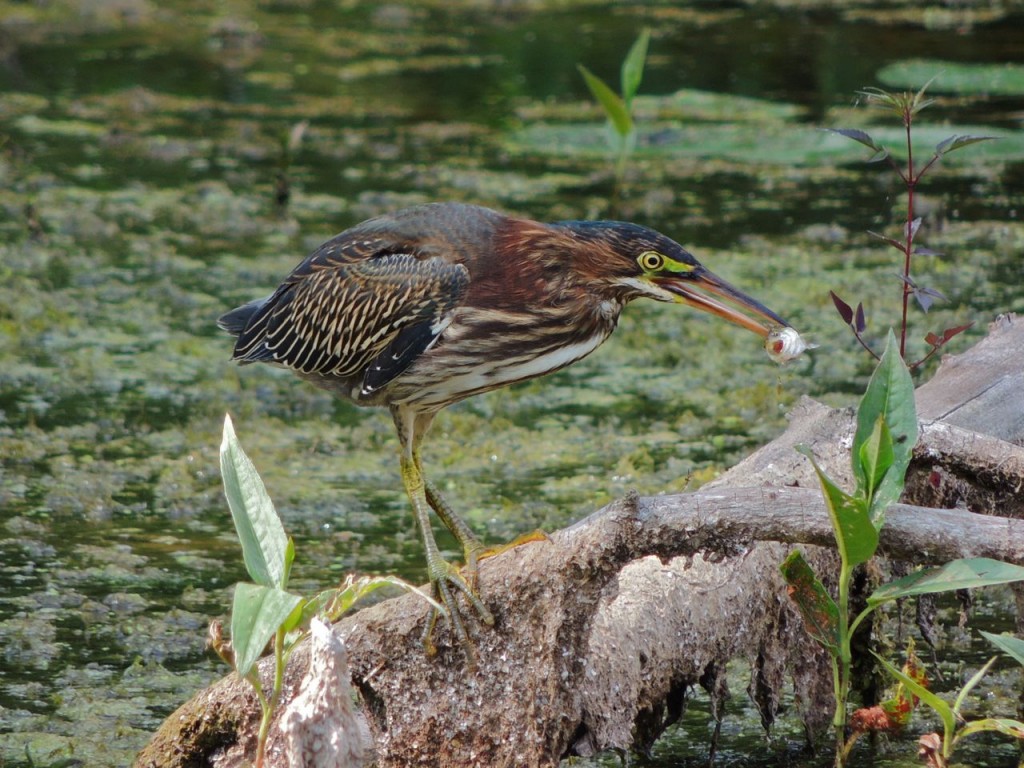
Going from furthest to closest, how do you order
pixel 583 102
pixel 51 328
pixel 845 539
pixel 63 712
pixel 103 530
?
pixel 583 102
pixel 51 328
pixel 103 530
pixel 63 712
pixel 845 539

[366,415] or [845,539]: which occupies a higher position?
[845,539]

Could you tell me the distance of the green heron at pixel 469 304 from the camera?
3.80 m

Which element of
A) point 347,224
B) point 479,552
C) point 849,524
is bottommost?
point 347,224

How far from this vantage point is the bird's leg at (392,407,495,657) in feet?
11.5

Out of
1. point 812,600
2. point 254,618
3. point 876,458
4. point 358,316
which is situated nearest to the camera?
point 254,618

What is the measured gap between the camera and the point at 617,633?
11.5ft

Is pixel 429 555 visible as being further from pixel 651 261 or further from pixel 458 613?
pixel 651 261

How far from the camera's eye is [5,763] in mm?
3707

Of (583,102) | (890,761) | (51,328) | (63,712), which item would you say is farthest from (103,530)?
(583,102)

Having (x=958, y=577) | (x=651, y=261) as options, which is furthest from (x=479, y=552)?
(x=958, y=577)

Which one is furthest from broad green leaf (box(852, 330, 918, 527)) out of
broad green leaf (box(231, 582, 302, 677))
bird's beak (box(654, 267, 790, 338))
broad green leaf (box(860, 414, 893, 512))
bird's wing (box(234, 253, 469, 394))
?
bird's wing (box(234, 253, 469, 394))

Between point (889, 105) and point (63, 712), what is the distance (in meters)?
2.72

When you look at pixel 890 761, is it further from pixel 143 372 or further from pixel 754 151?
pixel 754 151

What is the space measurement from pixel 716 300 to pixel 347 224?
511cm
